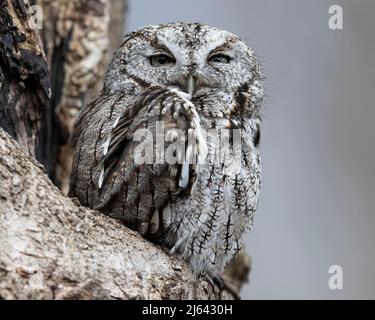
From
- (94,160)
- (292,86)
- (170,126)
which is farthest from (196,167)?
(292,86)

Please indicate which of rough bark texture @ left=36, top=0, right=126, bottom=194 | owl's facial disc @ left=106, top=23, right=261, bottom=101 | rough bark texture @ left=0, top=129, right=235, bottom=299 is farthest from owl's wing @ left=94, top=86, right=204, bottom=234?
rough bark texture @ left=36, top=0, right=126, bottom=194

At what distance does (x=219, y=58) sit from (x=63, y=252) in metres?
1.34

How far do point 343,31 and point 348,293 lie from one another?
213 centimetres

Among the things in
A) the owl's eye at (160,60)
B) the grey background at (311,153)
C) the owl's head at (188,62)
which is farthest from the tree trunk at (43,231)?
the grey background at (311,153)

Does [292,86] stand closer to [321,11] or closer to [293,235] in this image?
[321,11]

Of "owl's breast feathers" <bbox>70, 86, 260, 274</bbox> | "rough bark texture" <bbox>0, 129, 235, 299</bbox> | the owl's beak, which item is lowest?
"rough bark texture" <bbox>0, 129, 235, 299</bbox>

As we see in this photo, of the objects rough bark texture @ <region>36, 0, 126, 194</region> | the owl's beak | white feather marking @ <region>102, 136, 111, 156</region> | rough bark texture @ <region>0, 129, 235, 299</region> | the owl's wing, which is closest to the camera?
rough bark texture @ <region>0, 129, 235, 299</region>

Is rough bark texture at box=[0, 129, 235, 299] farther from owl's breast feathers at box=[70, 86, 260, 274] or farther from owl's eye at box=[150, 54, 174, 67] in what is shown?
owl's eye at box=[150, 54, 174, 67]

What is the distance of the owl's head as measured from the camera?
3463mm

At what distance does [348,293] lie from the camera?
18.7 ft

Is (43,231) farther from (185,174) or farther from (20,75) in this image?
(20,75)

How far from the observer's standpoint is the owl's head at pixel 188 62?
346 centimetres

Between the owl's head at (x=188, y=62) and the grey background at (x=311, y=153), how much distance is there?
6.46 feet

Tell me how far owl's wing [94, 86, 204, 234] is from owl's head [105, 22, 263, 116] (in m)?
0.27
